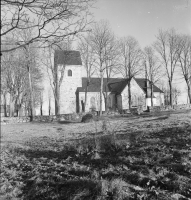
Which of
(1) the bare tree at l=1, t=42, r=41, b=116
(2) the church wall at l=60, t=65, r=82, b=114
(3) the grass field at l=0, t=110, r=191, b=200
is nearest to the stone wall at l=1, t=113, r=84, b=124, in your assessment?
(1) the bare tree at l=1, t=42, r=41, b=116

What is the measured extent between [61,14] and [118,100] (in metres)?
33.0

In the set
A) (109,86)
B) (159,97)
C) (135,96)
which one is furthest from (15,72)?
(159,97)

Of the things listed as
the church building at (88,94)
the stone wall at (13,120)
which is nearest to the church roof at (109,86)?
the church building at (88,94)

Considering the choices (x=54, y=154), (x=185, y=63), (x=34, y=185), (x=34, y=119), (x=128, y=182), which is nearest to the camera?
(x=128, y=182)

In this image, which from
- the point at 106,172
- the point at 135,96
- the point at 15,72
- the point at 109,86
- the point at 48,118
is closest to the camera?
the point at 106,172

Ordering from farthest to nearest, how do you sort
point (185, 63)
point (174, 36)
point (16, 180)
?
point (185, 63) → point (174, 36) → point (16, 180)

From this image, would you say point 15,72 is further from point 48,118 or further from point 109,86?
point 109,86

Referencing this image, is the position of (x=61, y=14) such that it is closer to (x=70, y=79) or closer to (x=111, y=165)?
(x=111, y=165)

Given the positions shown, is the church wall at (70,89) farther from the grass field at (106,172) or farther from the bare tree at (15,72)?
the grass field at (106,172)

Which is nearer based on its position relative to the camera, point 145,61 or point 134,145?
point 134,145

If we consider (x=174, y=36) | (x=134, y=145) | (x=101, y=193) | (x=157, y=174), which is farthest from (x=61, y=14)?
(x=174, y=36)

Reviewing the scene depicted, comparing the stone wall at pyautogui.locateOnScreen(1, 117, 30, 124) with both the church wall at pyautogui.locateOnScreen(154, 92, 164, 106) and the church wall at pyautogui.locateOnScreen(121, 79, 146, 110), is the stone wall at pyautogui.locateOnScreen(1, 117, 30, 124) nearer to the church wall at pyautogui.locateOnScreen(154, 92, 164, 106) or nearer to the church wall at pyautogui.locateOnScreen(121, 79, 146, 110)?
the church wall at pyautogui.locateOnScreen(121, 79, 146, 110)

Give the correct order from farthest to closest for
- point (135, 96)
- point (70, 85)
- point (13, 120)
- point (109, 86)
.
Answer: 1. point (109, 86)
2. point (70, 85)
3. point (135, 96)
4. point (13, 120)

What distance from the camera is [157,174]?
11.7 feet
